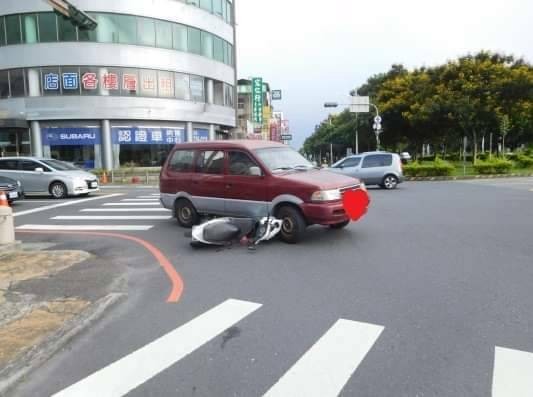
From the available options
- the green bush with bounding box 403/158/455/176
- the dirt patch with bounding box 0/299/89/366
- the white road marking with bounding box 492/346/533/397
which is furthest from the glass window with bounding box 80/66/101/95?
the white road marking with bounding box 492/346/533/397

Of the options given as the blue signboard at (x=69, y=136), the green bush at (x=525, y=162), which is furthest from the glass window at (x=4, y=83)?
the green bush at (x=525, y=162)

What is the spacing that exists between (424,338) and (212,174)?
6320mm

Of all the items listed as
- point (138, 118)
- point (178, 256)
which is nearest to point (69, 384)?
point (178, 256)

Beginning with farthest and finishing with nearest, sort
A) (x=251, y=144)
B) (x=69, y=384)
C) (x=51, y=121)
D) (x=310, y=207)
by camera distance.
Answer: (x=51, y=121)
(x=251, y=144)
(x=310, y=207)
(x=69, y=384)

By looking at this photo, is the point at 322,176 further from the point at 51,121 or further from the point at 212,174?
the point at 51,121

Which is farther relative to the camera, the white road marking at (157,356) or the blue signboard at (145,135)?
the blue signboard at (145,135)

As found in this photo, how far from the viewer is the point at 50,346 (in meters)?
4.00

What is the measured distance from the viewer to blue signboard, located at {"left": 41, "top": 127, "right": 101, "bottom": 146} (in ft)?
108

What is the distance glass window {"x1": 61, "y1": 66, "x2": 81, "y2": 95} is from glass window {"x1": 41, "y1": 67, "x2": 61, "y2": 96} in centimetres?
37

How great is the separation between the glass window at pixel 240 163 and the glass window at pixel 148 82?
27036mm

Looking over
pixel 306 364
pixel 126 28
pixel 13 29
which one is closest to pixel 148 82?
pixel 126 28

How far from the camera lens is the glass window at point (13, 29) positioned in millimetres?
32438

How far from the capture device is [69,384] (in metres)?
3.43

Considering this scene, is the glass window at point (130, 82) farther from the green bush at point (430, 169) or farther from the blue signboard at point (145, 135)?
the green bush at point (430, 169)
